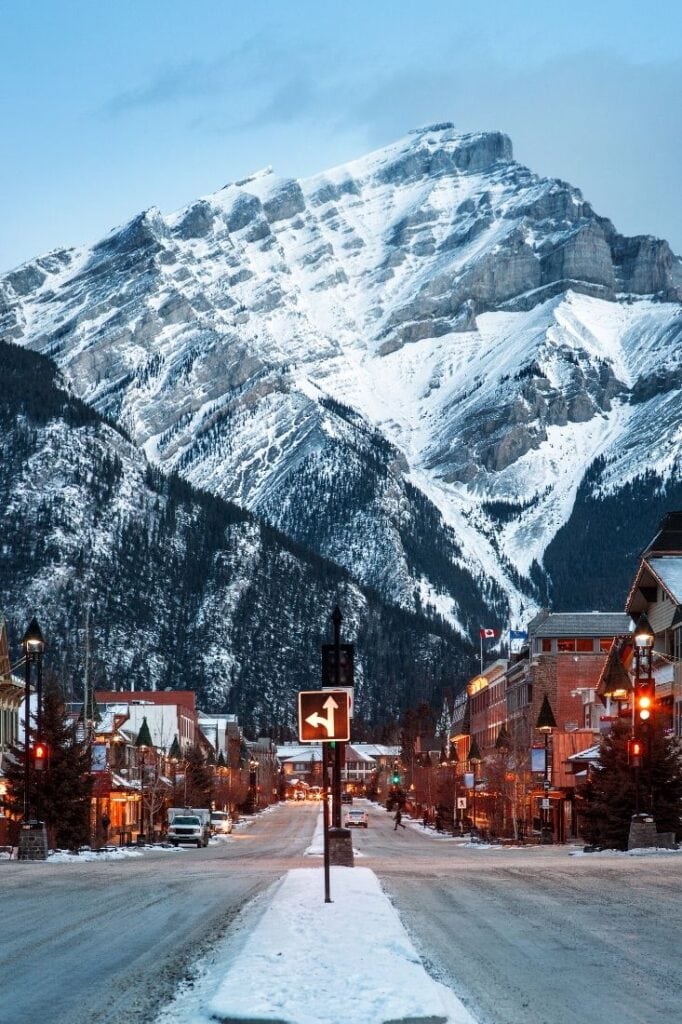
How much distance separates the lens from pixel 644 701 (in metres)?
54.3

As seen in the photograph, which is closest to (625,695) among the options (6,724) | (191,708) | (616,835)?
(616,835)

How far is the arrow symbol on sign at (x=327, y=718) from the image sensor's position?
2653 centimetres

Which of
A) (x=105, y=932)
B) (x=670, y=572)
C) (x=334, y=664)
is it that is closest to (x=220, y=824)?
(x=670, y=572)

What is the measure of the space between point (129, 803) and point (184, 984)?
102 metres

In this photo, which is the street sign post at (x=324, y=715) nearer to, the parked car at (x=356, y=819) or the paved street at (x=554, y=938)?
the paved street at (x=554, y=938)

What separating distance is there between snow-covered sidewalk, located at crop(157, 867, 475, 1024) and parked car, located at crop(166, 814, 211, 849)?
56.9m

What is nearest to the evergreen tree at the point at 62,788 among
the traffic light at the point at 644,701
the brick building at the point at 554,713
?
the traffic light at the point at 644,701

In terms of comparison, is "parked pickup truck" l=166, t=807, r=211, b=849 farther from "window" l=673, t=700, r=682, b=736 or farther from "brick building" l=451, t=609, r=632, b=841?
"window" l=673, t=700, r=682, b=736

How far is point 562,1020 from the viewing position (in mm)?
17062

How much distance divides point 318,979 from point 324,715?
8.90m

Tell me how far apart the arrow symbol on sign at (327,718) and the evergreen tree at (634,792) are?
33409 millimetres

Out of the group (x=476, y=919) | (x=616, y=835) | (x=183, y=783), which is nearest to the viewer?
(x=476, y=919)

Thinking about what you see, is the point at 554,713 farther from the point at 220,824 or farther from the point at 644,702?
the point at 644,702

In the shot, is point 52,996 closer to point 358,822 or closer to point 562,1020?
point 562,1020
